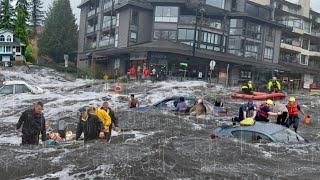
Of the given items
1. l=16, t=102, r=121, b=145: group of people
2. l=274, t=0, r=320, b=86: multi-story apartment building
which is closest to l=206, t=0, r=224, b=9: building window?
l=274, t=0, r=320, b=86: multi-story apartment building

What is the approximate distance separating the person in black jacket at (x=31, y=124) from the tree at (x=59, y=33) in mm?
57599

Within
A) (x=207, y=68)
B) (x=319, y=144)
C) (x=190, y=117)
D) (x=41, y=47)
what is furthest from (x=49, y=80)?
(x=319, y=144)

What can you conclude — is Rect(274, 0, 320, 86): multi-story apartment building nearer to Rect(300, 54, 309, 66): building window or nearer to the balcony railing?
Rect(300, 54, 309, 66): building window

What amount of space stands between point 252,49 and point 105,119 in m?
46.9

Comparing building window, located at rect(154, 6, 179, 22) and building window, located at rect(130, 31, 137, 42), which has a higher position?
building window, located at rect(154, 6, 179, 22)

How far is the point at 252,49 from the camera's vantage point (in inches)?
2308

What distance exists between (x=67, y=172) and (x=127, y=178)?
1275 millimetres

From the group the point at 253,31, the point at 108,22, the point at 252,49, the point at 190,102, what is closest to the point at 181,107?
the point at 190,102

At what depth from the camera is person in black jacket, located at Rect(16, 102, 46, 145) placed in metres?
12.5

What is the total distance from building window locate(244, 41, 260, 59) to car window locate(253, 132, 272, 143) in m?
44.9

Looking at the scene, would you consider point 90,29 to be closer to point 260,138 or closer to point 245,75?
point 245,75

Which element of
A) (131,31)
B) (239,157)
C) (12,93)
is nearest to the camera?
(239,157)

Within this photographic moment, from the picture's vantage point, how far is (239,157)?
A: 479 inches

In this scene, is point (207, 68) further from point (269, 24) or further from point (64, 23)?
point (64, 23)
